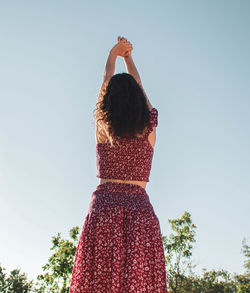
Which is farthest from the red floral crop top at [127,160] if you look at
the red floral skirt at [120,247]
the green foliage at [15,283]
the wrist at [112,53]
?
the green foliage at [15,283]

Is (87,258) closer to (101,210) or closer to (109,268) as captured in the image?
(109,268)

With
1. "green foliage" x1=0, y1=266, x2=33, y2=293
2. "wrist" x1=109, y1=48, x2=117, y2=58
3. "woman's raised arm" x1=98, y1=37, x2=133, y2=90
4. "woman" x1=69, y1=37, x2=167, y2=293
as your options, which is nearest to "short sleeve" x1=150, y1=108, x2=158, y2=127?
"woman" x1=69, y1=37, x2=167, y2=293

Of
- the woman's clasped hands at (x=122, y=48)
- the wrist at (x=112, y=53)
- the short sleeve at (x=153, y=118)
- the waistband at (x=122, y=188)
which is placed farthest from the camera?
the woman's clasped hands at (x=122, y=48)

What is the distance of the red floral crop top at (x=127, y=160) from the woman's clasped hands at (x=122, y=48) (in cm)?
120

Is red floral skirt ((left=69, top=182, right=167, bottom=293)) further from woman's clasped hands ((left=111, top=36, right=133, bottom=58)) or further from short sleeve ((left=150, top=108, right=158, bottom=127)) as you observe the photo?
woman's clasped hands ((left=111, top=36, right=133, bottom=58))

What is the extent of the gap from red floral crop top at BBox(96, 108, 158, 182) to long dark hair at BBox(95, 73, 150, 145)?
0.27ft

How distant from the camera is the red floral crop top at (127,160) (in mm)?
3113

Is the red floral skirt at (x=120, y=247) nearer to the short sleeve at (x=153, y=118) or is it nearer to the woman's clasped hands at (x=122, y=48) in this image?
the short sleeve at (x=153, y=118)

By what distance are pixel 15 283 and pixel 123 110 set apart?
2112 inches

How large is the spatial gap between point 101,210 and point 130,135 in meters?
0.72

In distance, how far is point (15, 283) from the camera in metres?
50.1

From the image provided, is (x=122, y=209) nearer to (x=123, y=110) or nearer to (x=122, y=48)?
(x=123, y=110)

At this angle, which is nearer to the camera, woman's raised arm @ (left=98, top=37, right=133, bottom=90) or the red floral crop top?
the red floral crop top

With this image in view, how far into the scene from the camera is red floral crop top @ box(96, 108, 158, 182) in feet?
10.2
